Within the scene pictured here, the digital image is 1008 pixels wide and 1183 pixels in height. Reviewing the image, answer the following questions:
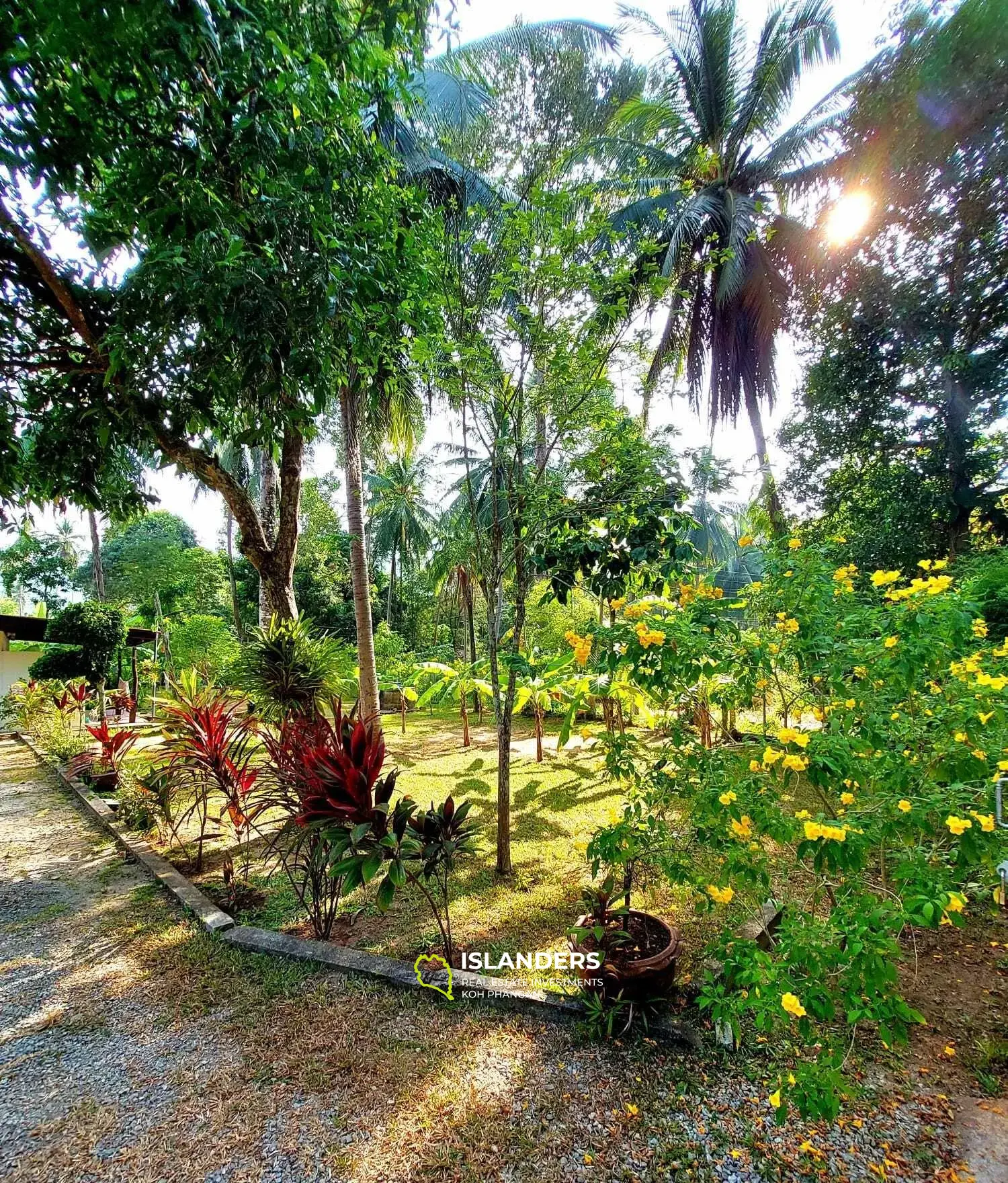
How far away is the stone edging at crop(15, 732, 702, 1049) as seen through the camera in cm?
232

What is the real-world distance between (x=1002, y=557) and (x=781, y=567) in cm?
267

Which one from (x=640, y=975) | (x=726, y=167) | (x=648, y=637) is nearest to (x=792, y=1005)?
(x=640, y=975)

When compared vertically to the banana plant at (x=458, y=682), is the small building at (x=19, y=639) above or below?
above

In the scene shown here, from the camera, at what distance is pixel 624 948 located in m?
2.43

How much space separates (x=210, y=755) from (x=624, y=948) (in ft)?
9.57

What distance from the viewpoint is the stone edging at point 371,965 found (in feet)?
7.60

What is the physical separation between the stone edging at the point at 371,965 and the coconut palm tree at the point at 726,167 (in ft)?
24.8

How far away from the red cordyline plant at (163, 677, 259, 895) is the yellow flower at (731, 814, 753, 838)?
9.42ft

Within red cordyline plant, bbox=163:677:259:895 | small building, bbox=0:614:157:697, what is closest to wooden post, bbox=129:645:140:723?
small building, bbox=0:614:157:697

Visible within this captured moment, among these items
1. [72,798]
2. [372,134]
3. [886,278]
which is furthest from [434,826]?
[886,278]

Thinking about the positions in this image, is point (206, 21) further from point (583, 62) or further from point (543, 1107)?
point (583, 62)

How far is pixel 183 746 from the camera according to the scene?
12.1 ft

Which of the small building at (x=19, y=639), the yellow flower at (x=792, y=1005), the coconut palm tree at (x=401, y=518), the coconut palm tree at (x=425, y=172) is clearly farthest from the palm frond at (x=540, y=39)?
the small building at (x=19, y=639)

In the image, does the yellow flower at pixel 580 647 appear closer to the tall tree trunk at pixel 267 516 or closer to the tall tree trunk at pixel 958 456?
the tall tree trunk at pixel 267 516
